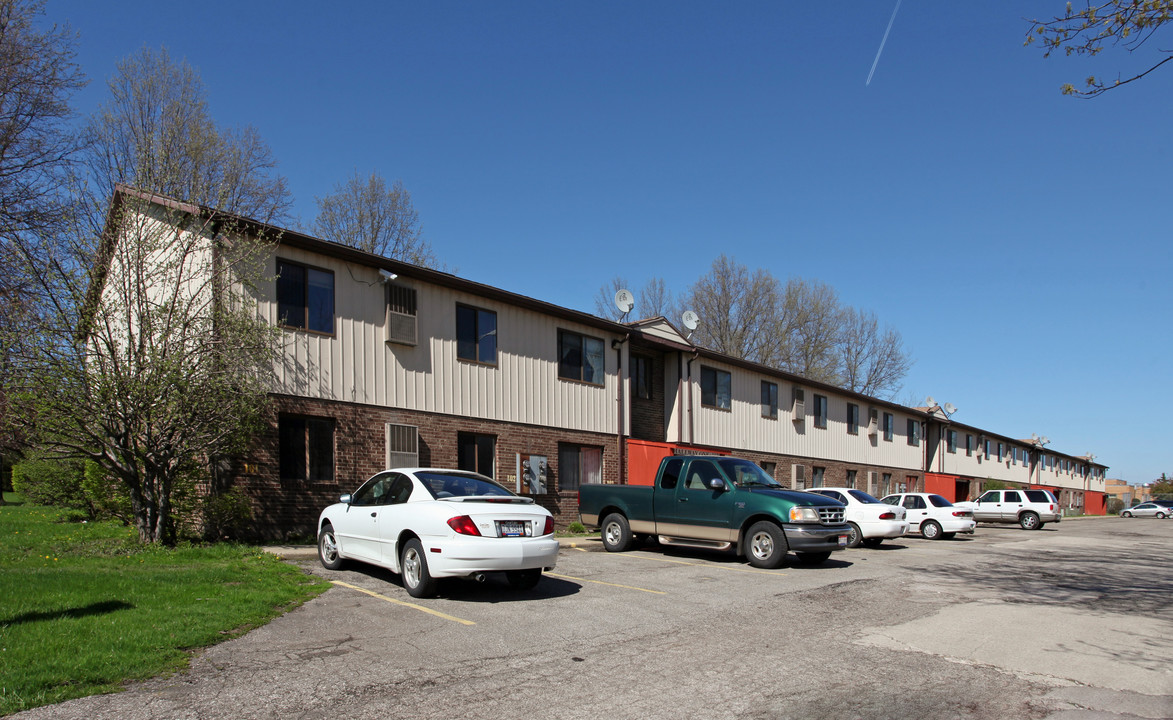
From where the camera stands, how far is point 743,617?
8.88m

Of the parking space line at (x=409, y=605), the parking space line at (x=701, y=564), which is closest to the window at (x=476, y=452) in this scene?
the parking space line at (x=701, y=564)

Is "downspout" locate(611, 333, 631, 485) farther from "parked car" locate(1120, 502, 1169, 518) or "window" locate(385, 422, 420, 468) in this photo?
"parked car" locate(1120, 502, 1169, 518)

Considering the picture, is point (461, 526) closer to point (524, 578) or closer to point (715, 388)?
point (524, 578)

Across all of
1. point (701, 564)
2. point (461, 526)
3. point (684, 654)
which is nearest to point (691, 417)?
point (701, 564)

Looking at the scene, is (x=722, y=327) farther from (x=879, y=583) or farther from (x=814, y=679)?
(x=814, y=679)

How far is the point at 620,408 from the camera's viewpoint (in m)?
23.5

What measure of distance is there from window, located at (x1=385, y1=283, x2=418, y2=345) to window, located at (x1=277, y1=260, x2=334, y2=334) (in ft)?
4.36

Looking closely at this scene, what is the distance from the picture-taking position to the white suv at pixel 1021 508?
3378cm

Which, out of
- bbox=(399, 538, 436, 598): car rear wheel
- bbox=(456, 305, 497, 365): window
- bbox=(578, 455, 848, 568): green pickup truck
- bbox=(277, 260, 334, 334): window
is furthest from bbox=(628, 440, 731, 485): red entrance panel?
bbox=(399, 538, 436, 598): car rear wheel

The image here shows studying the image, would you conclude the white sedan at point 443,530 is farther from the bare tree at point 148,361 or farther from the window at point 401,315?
the window at point 401,315

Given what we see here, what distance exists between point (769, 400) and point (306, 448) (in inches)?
828

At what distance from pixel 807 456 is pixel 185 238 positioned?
26.8 meters

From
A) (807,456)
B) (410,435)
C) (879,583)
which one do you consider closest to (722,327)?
(807,456)

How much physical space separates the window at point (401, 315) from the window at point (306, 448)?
2.36 meters
